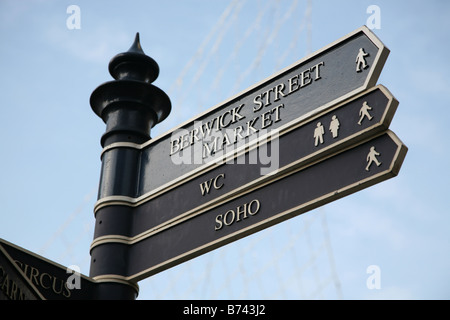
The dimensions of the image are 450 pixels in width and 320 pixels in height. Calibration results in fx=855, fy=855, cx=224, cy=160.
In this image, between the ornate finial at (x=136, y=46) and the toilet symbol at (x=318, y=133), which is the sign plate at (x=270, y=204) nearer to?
the toilet symbol at (x=318, y=133)

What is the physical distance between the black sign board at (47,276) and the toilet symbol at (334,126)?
1.72m

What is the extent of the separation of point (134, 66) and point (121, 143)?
698mm

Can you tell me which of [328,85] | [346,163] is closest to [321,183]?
[346,163]

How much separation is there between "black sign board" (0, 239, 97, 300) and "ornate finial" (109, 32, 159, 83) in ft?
5.59

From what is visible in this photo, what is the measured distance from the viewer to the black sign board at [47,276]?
4680 mm

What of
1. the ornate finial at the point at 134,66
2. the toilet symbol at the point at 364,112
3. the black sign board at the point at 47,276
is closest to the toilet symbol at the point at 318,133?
the toilet symbol at the point at 364,112

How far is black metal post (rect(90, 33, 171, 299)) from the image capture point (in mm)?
5246

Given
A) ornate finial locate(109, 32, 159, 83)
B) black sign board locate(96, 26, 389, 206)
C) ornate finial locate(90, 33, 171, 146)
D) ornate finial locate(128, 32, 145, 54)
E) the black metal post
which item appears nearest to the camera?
black sign board locate(96, 26, 389, 206)

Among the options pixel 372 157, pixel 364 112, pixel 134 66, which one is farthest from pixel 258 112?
pixel 134 66

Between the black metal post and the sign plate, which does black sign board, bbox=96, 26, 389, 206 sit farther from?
the sign plate

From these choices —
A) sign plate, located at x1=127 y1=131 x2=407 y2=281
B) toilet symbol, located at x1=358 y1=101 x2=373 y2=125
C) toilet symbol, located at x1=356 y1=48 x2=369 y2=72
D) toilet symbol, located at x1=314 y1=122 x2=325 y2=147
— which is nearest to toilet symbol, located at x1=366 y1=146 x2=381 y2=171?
sign plate, located at x1=127 y1=131 x2=407 y2=281

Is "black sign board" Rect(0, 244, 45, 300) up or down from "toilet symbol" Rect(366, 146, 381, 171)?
down

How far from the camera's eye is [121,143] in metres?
5.75

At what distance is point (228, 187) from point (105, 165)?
1.18m
